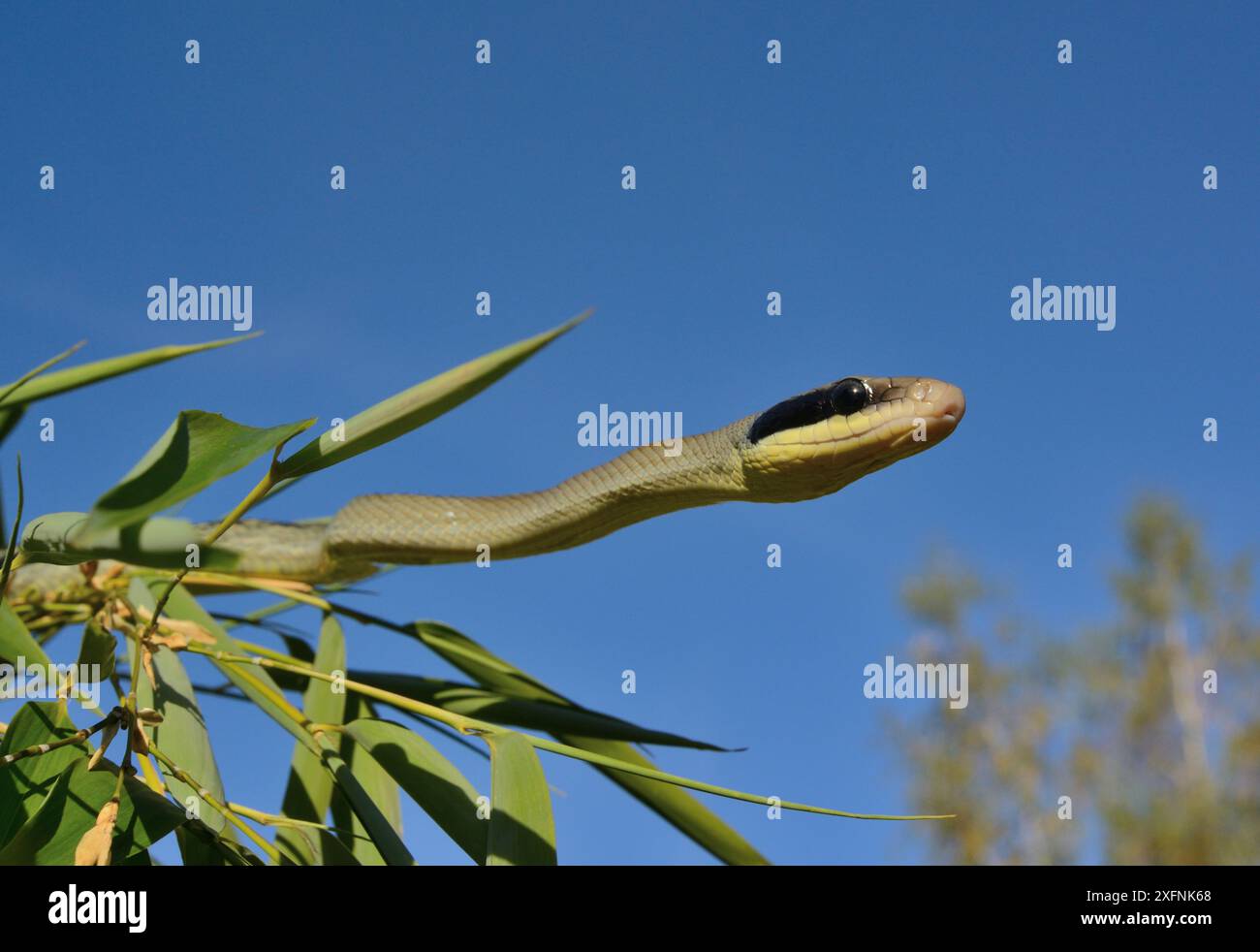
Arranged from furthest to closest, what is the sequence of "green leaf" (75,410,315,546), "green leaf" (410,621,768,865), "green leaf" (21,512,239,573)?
"green leaf" (410,621,768,865) < "green leaf" (75,410,315,546) < "green leaf" (21,512,239,573)

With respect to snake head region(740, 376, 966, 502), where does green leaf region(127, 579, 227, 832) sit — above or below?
below

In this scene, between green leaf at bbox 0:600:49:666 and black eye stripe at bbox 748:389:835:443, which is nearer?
green leaf at bbox 0:600:49:666

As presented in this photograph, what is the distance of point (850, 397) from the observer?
2549 millimetres

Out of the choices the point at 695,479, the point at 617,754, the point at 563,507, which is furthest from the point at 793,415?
the point at 617,754

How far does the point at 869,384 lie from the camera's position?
8.41ft

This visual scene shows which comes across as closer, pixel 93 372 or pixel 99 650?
pixel 93 372

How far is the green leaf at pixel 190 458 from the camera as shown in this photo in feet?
2.93

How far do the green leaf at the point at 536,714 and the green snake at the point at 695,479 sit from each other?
2.16 feet

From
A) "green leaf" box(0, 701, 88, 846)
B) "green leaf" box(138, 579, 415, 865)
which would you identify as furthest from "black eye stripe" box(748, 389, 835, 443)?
"green leaf" box(0, 701, 88, 846)

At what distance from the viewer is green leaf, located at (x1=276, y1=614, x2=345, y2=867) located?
1.89m

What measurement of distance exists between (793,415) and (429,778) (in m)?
1.38

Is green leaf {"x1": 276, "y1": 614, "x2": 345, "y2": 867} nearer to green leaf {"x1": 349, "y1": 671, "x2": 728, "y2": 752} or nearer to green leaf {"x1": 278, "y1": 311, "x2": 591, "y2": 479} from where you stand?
green leaf {"x1": 349, "y1": 671, "x2": 728, "y2": 752}

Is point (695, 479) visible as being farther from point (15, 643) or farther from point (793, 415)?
point (15, 643)
